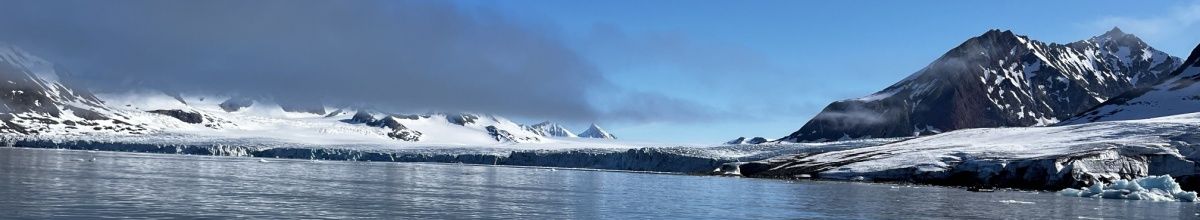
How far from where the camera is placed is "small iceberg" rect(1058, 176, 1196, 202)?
238 feet

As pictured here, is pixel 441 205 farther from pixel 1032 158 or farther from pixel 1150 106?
pixel 1150 106

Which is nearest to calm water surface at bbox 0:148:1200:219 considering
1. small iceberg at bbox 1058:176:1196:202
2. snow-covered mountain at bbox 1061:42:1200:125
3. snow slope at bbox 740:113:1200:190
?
small iceberg at bbox 1058:176:1196:202

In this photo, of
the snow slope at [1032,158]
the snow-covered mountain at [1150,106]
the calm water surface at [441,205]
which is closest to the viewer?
the calm water surface at [441,205]

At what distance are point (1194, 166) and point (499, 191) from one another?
72.7 meters

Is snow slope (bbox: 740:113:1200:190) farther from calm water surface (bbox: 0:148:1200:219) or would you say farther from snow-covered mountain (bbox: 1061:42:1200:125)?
calm water surface (bbox: 0:148:1200:219)

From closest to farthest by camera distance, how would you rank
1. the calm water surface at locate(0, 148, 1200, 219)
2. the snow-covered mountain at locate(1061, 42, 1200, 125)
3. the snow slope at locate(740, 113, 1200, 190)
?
the calm water surface at locate(0, 148, 1200, 219), the snow slope at locate(740, 113, 1200, 190), the snow-covered mountain at locate(1061, 42, 1200, 125)

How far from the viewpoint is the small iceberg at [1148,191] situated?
2852 inches

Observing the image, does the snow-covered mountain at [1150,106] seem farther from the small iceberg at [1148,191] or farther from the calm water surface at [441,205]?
the calm water surface at [441,205]

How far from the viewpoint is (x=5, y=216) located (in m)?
31.2

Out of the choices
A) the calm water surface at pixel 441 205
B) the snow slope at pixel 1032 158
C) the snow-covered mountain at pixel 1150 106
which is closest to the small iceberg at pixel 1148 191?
the calm water surface at pixel 441 205

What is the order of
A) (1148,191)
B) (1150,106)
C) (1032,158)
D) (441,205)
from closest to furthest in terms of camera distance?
1. (441,205)
2. (1148,191)
3. (1032,158)
4. (1150,106)

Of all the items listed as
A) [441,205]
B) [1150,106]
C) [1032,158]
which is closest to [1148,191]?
[1032,158]

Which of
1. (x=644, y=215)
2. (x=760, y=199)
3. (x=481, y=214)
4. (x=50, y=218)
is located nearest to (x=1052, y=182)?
(x=760, y=199)

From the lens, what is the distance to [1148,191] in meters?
73.5
